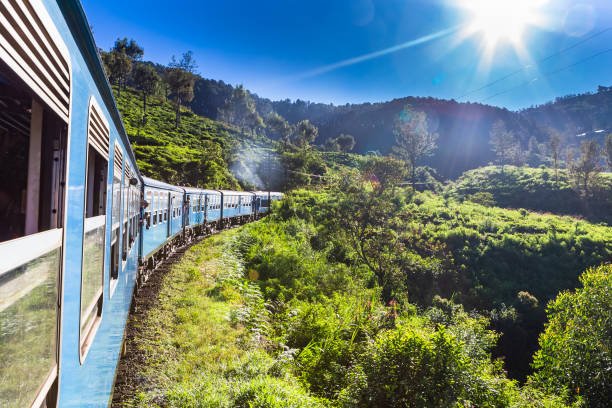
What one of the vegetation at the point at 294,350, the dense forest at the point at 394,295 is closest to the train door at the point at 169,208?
the vegetation at the point at 294,350

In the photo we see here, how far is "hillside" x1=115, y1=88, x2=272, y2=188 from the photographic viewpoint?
1457 inches

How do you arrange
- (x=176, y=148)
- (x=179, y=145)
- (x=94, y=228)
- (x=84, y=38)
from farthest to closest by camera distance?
1. (x=179, y=145)
2. (x=176, y=148)
3. (x=94, y=228)
4. (x=84, y=38)

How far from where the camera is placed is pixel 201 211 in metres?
18.0

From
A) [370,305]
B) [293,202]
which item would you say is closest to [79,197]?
[370,305]

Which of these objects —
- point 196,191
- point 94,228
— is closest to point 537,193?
point 196,191

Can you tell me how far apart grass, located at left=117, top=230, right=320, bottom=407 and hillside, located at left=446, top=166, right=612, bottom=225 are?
4091 cm

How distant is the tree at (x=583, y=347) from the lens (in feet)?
36.6

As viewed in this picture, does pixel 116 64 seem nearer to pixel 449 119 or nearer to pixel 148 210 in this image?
pixel 148 210

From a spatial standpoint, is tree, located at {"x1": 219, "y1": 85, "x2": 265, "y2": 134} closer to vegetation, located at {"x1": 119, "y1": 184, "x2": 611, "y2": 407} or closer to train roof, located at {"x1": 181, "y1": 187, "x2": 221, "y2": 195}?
train roof, located at {"x1": 181, "y1": 187, "x2": 221, "y2": 195}

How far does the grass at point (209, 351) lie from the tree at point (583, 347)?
8.85m

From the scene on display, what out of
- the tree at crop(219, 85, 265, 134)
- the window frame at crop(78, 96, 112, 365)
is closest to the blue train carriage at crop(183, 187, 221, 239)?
the window frame at crop(78, 96, 112, 365)

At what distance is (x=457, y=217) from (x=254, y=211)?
1861 centimetres

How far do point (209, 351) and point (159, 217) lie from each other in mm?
5290

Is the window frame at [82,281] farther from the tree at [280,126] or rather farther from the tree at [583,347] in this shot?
the tree at [280,126]
